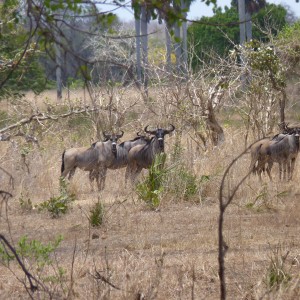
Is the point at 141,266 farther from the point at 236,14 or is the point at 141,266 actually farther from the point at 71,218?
the point at 236,14

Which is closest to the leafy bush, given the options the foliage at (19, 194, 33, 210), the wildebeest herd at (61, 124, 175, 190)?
→ the foliage at (19, 194, 33, 210)

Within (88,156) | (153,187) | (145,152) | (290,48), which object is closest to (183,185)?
A: (153,187)

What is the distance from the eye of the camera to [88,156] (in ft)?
59.1

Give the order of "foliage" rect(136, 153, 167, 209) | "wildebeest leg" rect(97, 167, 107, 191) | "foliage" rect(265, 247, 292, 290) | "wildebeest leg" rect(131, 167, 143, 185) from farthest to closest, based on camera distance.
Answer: "wildebeest leg" rect(131, 167, 143, 185), "wildebeest leg" rect(97, 167, 107, 191), "foliage" rect(136, 153, 167, 209), "foliage" rect(265, 247, 292, 290)

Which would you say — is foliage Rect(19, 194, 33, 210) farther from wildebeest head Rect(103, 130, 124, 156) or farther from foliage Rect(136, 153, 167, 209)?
Result: wildebeest head Rect(103, 130, 124, 156)

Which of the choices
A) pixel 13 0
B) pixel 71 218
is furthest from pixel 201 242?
pixel 13 0

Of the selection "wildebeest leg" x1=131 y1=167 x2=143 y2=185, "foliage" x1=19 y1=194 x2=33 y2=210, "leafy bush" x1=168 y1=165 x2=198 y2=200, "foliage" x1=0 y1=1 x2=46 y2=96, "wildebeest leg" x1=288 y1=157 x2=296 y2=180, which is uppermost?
"foliage" x1=0 y1=1 x2=46 y2=96

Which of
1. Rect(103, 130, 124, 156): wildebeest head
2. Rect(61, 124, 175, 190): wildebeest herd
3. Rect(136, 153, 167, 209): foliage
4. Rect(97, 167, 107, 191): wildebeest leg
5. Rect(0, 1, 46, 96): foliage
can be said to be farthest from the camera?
Rect(103, 130, 124, 156): wildebeest head

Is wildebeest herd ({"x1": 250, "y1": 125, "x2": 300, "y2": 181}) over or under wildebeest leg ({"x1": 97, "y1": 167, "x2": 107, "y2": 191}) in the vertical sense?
over

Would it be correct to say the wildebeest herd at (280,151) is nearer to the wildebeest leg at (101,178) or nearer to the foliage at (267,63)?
the foliage at (267,63)

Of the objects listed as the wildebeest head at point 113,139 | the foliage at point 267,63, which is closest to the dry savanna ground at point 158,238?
the wildebeest head at point 113,139

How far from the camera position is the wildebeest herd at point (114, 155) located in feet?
58.1

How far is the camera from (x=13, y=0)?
223 inches

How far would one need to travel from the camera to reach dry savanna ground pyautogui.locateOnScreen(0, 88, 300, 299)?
643 cm
